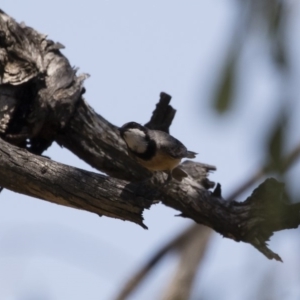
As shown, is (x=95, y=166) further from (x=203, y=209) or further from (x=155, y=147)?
(x=203, y=209)

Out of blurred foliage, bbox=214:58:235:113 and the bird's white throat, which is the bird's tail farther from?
blurred foliage, bbox=214:58:235:113

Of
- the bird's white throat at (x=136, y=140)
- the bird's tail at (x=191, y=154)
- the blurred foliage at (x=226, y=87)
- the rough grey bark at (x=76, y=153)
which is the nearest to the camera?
the blurred foliage at (x=226, y=87)

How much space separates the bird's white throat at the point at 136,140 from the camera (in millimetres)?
4656

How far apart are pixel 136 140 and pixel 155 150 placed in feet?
0.54

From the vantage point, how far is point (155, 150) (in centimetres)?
472

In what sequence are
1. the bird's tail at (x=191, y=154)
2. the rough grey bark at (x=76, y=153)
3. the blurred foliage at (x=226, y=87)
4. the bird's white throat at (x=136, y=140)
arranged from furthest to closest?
the bird's tail at (x=191, y=154), the bird's white throat at (x=136, y=140), the rough grey bark at (x=76, y=153), the blurred foliage at (x=226, y=87)

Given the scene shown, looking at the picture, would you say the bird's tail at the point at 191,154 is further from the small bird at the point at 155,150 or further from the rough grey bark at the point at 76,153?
the rough grey bark at the point at 76,153

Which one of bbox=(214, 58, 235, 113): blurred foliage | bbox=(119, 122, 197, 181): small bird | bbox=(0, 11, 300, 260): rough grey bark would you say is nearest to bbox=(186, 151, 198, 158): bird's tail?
bbox=(119, 122, 197, 181): small bird

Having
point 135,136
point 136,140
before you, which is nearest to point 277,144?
point 136,140

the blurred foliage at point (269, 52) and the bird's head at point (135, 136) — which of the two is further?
the bird's head at point (135, 136)

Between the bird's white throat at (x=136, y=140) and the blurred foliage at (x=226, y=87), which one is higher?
the bird's white throat at (x=136, y=140)

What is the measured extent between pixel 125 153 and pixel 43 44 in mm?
988

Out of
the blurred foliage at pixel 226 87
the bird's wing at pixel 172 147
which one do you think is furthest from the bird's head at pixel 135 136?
the blurred foliage at pixel 226 87

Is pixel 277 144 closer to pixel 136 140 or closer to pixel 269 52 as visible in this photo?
pixel 269 52
